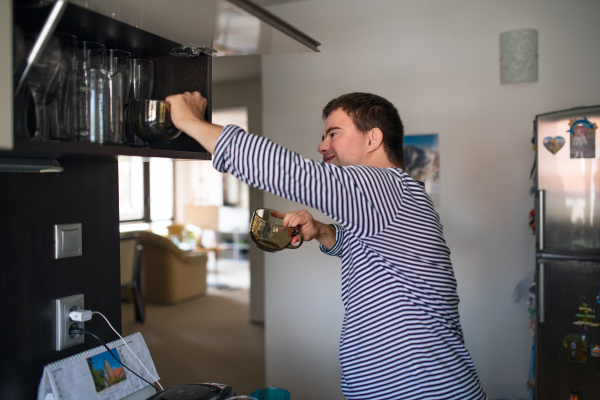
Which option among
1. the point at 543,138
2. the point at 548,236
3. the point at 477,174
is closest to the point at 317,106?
the point at 477,174

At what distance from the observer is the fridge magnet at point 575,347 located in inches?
80.8

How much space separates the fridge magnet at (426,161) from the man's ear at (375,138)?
1.49m

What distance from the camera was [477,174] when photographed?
103 inches

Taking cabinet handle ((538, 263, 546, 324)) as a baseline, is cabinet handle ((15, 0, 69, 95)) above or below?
above

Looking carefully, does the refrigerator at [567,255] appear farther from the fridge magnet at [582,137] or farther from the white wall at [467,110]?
the white wall at [467,110]

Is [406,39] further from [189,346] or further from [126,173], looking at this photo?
[126,173]

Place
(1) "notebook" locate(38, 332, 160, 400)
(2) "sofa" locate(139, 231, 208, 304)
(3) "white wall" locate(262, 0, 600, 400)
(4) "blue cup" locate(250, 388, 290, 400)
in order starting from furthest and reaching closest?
1. (2) "sofa" locate(139, 231, 208, 304)
2. (3) "white wall" locate(262, 0, 600, 400)
3. (4) "blue cup" locate(250, 388, 290, 400)
4. (1) "notebook" locate(38, 332, 160, 400)

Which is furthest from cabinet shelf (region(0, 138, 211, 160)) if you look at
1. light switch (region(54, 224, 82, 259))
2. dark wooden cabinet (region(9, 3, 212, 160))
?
light switch (region(54, 224, 82, 259))

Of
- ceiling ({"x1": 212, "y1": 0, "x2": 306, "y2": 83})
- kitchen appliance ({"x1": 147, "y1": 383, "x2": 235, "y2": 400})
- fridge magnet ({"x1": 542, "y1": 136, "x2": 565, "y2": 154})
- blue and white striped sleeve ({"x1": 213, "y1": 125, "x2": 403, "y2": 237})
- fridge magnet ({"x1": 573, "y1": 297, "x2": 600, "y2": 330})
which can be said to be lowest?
fridge magnet ({"x1": 573, "y1": 297, "x2": 600, "y2": 330})

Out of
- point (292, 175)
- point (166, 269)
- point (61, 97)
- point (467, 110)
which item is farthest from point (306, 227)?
point (166, 269)

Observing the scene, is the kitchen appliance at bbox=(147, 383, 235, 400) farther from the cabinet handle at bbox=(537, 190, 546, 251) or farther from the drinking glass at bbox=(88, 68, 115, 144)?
the cabinet handle at bbox=(537, 190, 546, 251)

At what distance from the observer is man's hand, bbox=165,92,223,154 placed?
91 cm

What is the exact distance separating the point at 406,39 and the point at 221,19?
84.8 inches

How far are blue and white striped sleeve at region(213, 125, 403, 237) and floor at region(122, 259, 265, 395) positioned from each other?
2.34m
